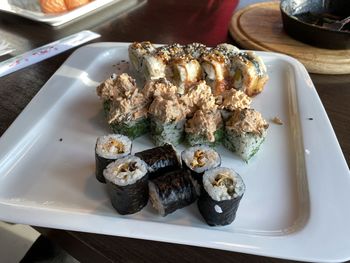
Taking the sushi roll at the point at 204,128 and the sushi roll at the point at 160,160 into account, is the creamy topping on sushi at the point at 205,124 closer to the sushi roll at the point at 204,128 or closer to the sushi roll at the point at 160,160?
the sushi roll at the point at 204,128

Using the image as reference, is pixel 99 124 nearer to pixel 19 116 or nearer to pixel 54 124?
pixel 54 124

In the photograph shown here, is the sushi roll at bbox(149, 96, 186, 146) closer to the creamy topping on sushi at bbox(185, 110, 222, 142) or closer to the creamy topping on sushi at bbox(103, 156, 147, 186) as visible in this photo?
the creamy topping on sushi at bbox(185, 110, 222, 142)

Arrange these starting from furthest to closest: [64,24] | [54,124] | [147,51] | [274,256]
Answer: [64,24], [147,51], [54,124], [274,256]

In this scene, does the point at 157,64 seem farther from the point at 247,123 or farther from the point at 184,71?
the point at 247,123

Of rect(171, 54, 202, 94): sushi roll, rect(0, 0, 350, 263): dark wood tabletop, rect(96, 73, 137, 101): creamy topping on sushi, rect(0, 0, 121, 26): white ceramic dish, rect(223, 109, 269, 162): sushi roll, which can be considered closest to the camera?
rect(0, 0, 350, 263): dark wood tabletop

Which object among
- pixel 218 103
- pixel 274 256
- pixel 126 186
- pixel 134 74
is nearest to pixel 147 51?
pixel 134 74

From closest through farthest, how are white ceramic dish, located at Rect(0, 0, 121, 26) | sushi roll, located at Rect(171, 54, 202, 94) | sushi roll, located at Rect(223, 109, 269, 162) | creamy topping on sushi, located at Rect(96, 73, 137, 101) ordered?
sushi roll, located at Rect(223, 109, 269, 162)
creamy topping on sushi, located at Rect(96, 73, 137, 101)
sushi roll, located at Rect(171, 54, 202, 94)
white ceramic dish, located at Rect(0, 0, 121, 26)

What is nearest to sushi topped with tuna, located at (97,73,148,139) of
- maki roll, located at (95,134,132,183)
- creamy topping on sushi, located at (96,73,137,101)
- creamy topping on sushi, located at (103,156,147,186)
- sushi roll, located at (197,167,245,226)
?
creamy topping on sushi, located at (96,73,137,101)

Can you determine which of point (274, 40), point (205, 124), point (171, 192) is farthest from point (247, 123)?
point (274, 40)
